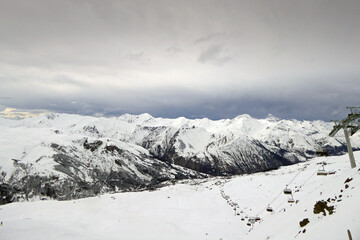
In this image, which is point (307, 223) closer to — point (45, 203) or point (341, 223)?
point (341, 223)

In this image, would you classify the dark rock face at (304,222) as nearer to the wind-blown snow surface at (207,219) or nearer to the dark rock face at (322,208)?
the wind-blown snow surface at (207,219)

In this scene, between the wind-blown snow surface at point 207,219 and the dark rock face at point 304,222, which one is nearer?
the wind-blown snow surface at point 207,219

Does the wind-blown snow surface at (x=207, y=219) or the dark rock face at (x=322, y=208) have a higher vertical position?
the dark rock face at (x=322, y=208)

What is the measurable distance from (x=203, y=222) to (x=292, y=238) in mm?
30471

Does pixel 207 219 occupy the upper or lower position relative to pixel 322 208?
lower

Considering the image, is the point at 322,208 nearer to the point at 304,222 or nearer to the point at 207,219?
the point at 304,222

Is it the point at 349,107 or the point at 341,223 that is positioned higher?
the point at 349,107

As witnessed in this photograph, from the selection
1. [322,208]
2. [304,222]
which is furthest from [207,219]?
[322,208]

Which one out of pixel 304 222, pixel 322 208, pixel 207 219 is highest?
pixel 322 208

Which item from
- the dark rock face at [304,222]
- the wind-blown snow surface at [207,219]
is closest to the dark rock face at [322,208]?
the wind-blown snow surface at [207,219]

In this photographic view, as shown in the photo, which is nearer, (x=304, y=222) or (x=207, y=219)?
(x=304, y=222)

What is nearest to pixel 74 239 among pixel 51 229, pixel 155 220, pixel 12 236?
pixel 51 229

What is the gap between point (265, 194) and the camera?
6122 centimetres

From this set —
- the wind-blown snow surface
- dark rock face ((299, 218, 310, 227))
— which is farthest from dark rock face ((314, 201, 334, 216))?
dark rock face ((299, 218, 310, 227))
